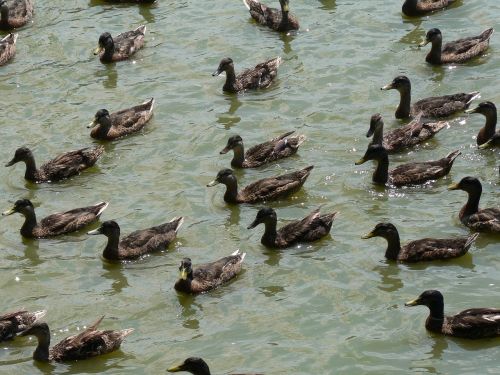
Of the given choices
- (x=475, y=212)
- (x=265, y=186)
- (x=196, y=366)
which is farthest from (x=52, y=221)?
(x=475, y=212)

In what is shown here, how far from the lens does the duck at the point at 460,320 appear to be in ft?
56.0

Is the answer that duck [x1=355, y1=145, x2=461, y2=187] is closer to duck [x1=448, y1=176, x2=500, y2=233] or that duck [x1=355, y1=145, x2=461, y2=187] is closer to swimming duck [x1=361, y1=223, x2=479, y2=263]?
duck [x1=448, y1=176, x2=500, y2=233]

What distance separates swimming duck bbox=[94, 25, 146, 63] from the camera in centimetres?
2573

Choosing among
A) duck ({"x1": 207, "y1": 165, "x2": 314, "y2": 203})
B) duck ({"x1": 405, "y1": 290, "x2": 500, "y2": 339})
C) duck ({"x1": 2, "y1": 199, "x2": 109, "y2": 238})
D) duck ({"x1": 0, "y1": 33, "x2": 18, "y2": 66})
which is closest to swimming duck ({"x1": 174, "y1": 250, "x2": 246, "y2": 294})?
duck ({"x1": 207, "y1": 165, "x2": 314, "y2": 203})

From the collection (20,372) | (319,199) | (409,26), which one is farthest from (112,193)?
(409,26)

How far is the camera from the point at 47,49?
2672 cm

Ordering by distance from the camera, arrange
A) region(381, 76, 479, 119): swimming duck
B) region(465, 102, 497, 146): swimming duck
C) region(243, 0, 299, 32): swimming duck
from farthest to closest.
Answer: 1. region(243, 0, 299, 32): swimming duck
2. region(381, 76, 479, 119): swimming duck
3. region(465, 102, 497, 146): swimming duck

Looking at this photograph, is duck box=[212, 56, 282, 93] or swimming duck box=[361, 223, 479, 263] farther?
duck box=[212, 56, 282, 93]

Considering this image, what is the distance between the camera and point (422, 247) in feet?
62.0

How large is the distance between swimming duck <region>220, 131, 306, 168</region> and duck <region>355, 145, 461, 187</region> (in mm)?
1413

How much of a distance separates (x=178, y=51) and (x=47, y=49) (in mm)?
2463

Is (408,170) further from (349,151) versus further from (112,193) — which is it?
(112,193)

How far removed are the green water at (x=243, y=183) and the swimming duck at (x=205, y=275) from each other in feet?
0.43

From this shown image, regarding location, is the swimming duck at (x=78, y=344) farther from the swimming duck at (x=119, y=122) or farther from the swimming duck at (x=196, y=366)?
the swimming duck at (x=119, y=122)
